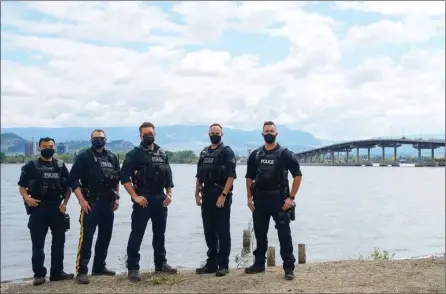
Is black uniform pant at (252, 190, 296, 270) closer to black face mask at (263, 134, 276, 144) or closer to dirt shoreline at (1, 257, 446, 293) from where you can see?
dirt shoreline at (1, 257, 446, 293)

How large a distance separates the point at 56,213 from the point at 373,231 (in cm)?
2695

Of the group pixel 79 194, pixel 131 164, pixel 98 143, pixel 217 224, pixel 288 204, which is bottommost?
pixel 217 224

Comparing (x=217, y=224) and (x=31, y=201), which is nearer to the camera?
(x=31, y=201)

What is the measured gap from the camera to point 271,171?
9484 millimetres

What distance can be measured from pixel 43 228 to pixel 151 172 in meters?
2.05

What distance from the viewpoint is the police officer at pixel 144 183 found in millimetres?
9414

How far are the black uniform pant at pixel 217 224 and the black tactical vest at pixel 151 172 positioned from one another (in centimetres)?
83

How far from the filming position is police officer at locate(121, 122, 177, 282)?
9414 mm

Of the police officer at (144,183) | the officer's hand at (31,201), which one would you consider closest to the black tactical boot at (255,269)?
the police officer at (144,183)

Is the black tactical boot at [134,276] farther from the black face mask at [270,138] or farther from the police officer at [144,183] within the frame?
the black face mask at [270,138]

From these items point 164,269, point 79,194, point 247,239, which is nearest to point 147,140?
point 79,194

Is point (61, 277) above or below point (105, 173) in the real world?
below

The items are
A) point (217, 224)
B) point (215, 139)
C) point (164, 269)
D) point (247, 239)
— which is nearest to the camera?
point (215, 139)

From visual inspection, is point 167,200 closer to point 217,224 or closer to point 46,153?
point 217,224
